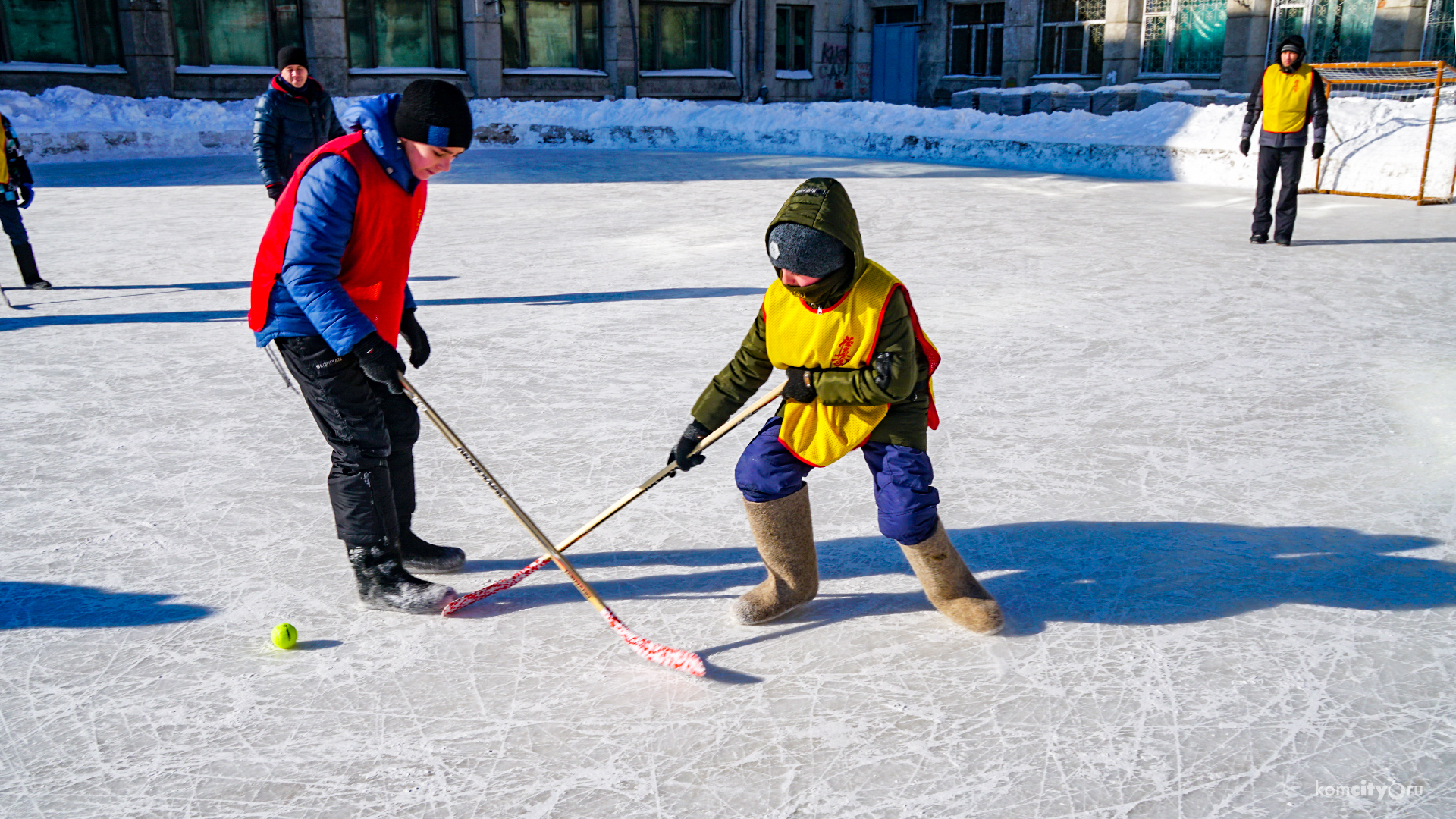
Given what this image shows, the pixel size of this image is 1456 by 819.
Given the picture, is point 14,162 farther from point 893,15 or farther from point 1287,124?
point 893,15

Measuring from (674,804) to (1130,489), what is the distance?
7.86 feet

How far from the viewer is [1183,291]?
23.9 ft

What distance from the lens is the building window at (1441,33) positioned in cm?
1986

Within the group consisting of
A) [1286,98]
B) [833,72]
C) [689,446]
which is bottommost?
[689,446]

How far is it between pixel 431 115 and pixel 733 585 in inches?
62.6

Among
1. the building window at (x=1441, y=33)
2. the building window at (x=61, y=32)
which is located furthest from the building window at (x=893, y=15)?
the building window at (x=61, y=32)

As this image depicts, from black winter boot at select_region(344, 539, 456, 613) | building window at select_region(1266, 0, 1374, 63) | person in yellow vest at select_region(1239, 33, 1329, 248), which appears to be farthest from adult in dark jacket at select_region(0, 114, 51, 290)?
building window at select_region(1266, 0, 1374, 63)

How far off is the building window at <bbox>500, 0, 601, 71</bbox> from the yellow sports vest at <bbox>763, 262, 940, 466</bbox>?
994 inches

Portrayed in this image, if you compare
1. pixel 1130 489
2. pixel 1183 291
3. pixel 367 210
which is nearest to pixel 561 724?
pixel 367 210

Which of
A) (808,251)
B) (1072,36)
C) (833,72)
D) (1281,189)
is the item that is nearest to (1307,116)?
(1281,189)

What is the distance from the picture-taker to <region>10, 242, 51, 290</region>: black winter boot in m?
7.43

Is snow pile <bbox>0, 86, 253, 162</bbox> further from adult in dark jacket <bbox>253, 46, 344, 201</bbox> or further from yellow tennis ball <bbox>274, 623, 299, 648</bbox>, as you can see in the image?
yellow tennis ball <bbox>274, 623, 299, 648</bbox>

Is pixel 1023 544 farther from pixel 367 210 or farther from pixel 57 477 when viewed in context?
pixel 57 477

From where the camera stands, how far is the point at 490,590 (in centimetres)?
317
